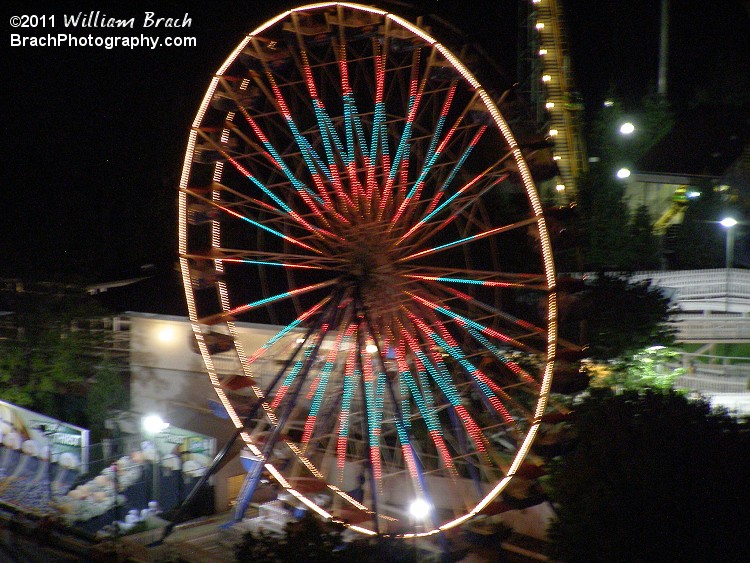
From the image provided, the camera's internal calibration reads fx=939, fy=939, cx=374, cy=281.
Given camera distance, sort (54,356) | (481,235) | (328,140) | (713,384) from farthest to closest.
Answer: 1. (54,356)
2. (713,384)
3. (328,140)
4. (481,235)

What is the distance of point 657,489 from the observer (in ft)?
30.5

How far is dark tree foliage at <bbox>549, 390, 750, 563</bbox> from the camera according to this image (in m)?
9.02

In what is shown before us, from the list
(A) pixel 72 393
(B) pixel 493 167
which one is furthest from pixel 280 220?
(A) pixel 72 393

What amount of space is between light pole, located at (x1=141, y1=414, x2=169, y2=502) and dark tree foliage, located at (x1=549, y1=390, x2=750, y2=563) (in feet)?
28.8

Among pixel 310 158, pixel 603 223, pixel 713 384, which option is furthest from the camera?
pixel 603 223

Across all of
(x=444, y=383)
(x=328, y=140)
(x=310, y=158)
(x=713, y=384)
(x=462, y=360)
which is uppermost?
(x=328, y=140)

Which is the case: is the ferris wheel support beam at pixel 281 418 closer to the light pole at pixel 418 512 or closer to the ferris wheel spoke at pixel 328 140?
the ferris wheel spoke at pixel 328 140

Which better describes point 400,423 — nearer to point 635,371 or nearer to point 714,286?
point 635,371

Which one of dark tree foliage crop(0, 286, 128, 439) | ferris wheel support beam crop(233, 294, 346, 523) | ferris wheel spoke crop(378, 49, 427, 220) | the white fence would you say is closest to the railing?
the white fence

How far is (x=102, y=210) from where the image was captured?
29.5m

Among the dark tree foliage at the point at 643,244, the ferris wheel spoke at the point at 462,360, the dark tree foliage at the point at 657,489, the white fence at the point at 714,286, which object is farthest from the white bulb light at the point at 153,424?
the dark tree foliage at the point at 643,244

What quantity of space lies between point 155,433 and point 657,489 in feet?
38.0

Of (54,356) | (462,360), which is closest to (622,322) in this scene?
(462,360)

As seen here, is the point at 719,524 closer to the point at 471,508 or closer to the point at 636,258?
the point at 471,508
